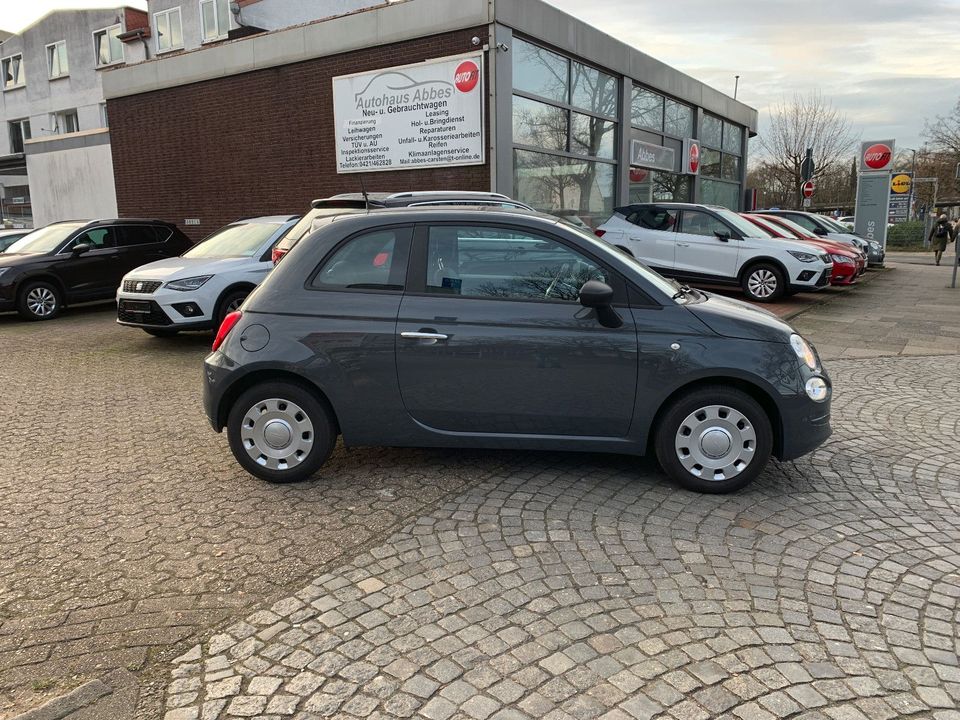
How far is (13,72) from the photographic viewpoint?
128 feet

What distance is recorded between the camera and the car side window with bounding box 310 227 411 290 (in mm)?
4293

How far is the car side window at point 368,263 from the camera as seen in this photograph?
429cm

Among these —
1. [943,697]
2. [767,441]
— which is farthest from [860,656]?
[767,441]

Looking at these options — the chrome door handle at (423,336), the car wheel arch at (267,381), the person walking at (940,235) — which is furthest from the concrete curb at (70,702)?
the person walking at (940,235)

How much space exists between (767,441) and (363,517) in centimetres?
233

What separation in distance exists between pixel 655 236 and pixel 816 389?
9394mm

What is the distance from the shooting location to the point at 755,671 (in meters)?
2.60

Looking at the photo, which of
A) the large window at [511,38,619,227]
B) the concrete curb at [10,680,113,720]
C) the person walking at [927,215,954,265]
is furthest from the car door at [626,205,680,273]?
the person walking at [927,215,954,265]

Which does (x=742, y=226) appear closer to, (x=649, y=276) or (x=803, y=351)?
(x=803, y=351)

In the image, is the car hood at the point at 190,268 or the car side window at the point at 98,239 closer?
the car hood at the point at 190,268

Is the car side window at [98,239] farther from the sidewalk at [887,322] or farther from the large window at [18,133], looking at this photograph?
the large window at [18,133]

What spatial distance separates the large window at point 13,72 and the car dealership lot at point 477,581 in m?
42.6

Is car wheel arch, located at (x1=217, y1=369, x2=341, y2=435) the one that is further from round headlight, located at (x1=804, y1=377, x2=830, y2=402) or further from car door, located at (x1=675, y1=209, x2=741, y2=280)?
car door, located at (x1=675, y1=209, x2=741, y2=280)

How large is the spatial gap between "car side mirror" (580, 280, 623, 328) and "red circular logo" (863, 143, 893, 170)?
23371mm
